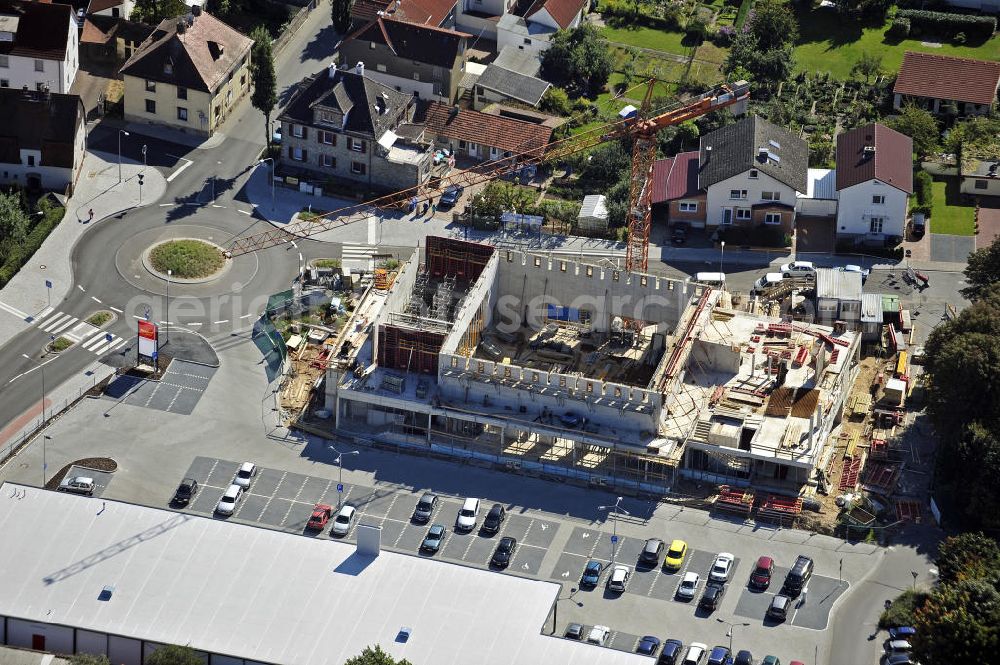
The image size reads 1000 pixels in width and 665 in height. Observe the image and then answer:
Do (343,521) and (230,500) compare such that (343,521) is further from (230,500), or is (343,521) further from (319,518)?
(230,500)

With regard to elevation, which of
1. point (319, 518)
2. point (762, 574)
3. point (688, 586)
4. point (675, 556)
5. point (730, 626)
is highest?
point (319, 518)

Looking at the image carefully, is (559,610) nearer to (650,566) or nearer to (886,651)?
(650,566)

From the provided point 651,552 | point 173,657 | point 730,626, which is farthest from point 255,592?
point 730,626

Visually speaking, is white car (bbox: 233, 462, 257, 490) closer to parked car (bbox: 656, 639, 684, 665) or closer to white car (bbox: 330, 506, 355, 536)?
white car (bbox: 330, 506, 355, 536)

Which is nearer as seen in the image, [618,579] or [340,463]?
[618,579]

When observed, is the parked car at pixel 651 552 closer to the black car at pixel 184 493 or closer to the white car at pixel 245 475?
the white car at pixel 245 475

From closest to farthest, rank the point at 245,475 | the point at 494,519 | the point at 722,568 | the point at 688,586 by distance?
1. the point at 688,586
2. the point at 722,568
3. the point at 494,519
4. the point at 245,475
